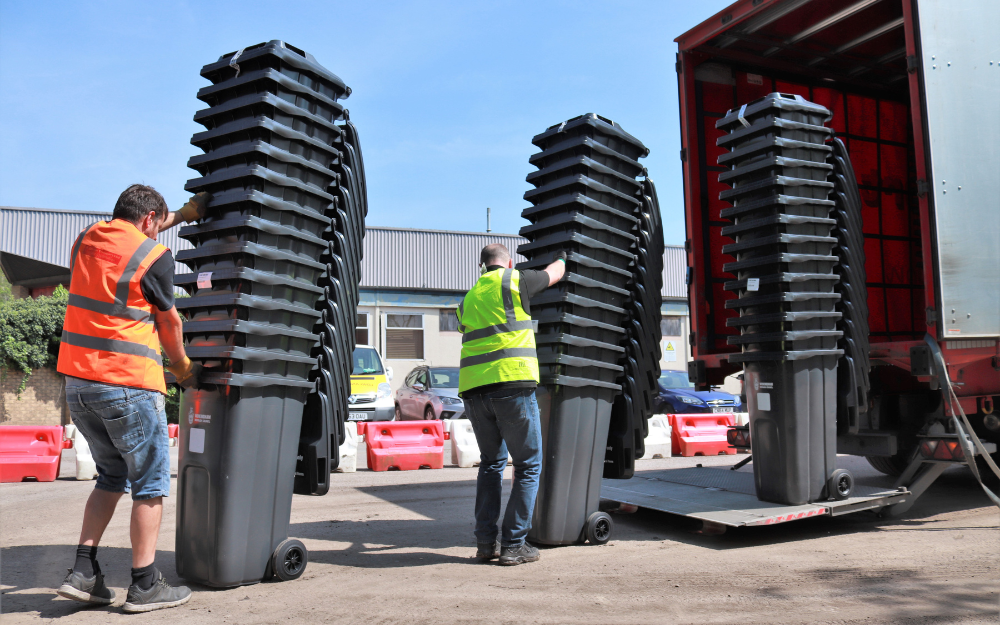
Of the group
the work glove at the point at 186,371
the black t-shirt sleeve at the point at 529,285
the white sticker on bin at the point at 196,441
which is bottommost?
the white sticker on bin at the point at 196,441

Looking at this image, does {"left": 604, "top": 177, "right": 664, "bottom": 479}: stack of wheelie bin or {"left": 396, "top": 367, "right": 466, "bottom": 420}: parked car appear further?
{"left": 396, "top": 367, "right": 466, "bottom": 420}: parked car

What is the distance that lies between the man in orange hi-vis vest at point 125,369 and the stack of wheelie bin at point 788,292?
12.6ft

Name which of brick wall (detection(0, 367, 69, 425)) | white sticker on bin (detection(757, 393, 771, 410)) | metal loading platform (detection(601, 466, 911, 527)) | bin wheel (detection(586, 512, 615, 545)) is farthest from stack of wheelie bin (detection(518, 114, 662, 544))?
brick wall (detection(0, 367, 69, 425))

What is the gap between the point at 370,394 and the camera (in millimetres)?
13812

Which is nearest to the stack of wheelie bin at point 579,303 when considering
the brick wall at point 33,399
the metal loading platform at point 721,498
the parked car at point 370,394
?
the metal loading platform at point 721,498

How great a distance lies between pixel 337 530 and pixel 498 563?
5.47ft

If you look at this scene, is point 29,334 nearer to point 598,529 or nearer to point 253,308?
point 253,308

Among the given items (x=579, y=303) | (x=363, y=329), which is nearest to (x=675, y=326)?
(x=363, y=329)

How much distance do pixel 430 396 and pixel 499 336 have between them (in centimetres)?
1087

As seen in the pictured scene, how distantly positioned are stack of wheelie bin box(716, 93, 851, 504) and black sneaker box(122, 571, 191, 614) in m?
3.95

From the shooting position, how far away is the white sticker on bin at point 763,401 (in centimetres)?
543

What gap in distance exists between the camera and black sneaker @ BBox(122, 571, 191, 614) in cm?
354

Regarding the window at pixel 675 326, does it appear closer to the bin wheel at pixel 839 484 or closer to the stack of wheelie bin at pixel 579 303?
the bin wheel at pixel 839 484

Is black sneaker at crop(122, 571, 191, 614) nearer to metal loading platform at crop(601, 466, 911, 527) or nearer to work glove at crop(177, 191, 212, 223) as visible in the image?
work glove at crop(177, 191, 212, 223)
